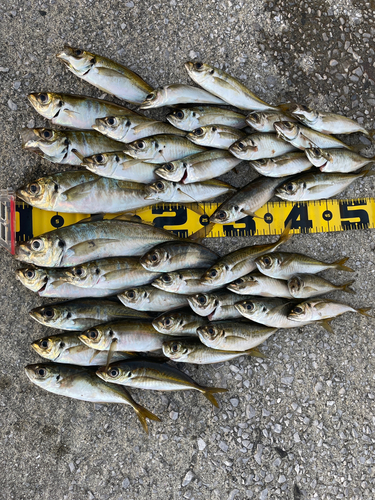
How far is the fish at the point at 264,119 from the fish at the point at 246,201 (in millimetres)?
446

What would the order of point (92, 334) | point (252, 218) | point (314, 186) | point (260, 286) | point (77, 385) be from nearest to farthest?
point (92, 334)
point (77, 385)
point (260, 286)
point (314, 186)
point (252, 218)

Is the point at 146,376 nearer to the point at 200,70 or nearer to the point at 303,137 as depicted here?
the point at 303,137

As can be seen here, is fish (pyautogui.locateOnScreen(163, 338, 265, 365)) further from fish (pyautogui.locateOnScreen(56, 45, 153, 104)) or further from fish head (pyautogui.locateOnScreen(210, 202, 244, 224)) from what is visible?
fish (pyautogui.locateOnScreen(56, 45, 153, 104))

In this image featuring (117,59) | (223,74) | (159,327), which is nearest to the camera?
(159,327)

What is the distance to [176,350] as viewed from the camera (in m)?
2.87

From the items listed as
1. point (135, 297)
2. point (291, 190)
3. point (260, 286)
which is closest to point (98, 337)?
point (135, 297)

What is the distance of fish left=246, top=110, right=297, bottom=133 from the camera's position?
3.06 metres

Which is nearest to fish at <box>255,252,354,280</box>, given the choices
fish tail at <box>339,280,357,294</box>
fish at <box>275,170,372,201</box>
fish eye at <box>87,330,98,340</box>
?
fish tail at <box>339,280,357,294</box>

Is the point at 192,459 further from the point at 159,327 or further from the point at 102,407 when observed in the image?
the point at 159,327

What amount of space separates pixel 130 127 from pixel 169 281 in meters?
1.37

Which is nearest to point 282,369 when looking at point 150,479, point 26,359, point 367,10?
point 150,479

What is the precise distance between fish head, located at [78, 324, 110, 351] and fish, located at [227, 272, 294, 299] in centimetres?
108

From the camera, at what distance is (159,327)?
288 cm

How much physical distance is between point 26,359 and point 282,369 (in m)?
2.39
